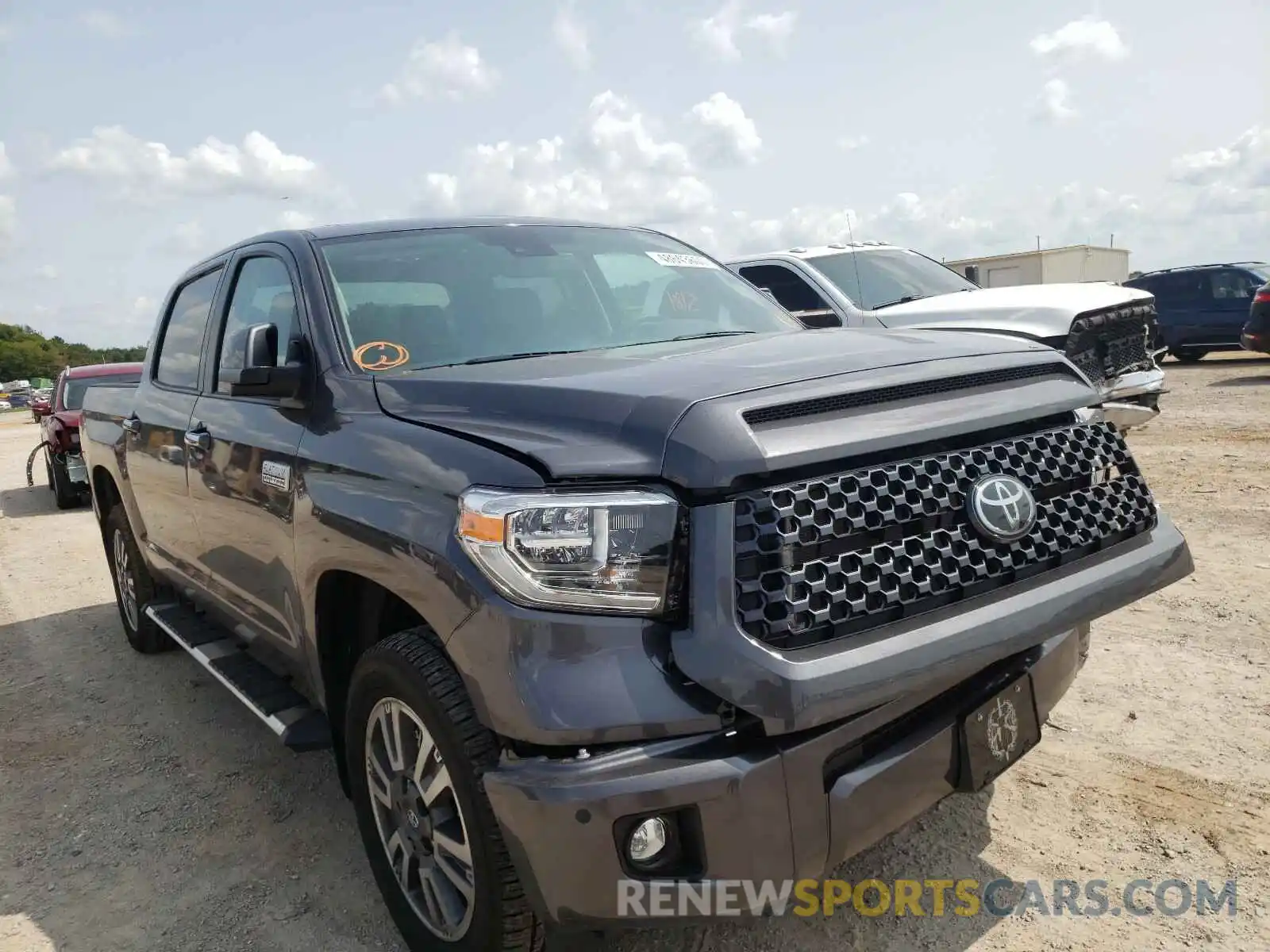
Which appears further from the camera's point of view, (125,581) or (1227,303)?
(1227,303)

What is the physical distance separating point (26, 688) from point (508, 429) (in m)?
4.25

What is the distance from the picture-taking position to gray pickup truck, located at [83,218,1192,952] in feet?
6.48

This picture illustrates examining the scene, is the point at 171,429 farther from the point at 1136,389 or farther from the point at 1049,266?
the point at 1049,266

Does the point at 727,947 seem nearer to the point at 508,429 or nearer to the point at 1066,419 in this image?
the point at 508,429

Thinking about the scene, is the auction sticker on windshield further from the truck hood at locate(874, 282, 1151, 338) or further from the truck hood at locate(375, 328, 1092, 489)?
the truck hood at locate(874, 282, 1151, 338)

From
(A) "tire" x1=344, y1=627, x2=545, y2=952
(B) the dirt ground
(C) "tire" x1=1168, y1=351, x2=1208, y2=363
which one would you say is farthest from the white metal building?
(A) "tire" x1=344, y1=627, x2=545, y2=952

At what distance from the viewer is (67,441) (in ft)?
41.2

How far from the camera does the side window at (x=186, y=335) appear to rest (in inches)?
171

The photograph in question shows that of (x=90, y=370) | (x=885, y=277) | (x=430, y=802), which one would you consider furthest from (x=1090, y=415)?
(x=90, y=370)

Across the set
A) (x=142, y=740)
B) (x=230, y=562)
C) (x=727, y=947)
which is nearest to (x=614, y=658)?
(x=727, y=947)

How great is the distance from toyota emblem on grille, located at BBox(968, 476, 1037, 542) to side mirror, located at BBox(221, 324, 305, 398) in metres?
1.93

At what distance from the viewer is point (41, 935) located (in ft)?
9.75

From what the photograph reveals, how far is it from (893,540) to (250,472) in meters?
2.15

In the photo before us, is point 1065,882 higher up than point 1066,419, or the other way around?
point 1066,419
